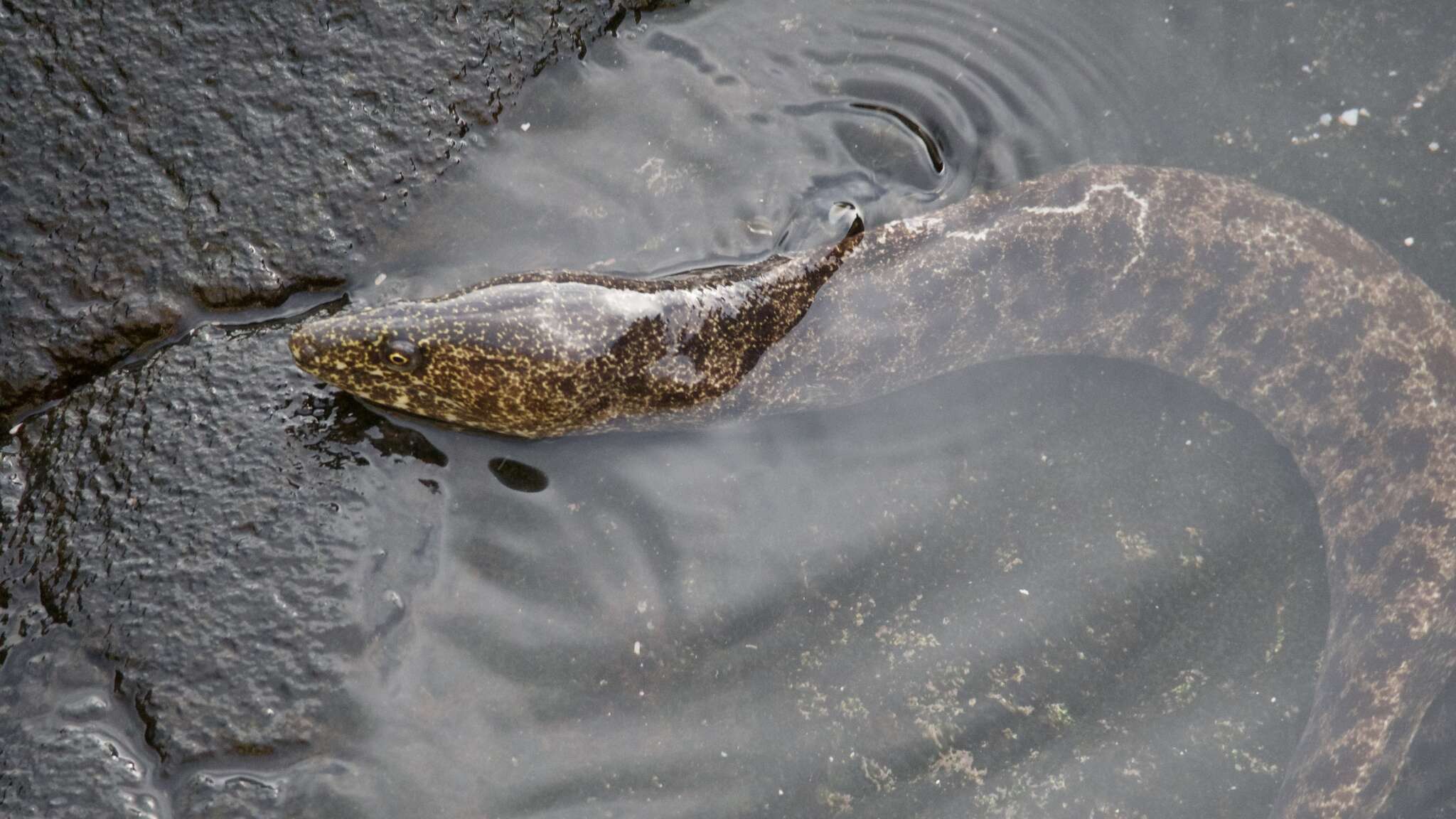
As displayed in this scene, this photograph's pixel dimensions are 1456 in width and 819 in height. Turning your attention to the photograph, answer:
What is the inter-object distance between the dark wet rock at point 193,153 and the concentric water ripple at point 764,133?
0.35 metres

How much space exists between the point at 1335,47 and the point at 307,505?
6.22 m

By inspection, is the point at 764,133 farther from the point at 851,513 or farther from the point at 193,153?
the point at 193,153

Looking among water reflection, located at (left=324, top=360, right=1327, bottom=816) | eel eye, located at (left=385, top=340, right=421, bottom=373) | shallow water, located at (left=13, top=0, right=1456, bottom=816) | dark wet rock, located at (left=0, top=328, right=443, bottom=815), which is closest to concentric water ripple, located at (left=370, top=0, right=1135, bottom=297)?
shallow water, located at (left=13, top=0, right=1456, bottom=816)

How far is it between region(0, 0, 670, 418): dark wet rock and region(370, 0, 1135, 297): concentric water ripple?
35 centimetres

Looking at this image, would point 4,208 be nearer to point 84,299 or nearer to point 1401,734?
point 84,299

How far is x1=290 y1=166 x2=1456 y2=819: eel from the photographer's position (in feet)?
15.4

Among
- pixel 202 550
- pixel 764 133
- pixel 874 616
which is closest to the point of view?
pixel 202 550

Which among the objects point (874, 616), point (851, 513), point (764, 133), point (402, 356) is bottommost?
point (874, 616)

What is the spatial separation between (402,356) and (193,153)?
1.44 metres

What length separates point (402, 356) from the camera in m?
4.28

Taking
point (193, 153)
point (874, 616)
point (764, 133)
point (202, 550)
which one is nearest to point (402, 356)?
point (202, 550)

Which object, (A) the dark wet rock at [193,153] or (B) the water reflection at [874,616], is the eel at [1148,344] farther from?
(A) the dark wet rock at [193,153]

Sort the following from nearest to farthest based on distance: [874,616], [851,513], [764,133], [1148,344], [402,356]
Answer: [402,356], [874,616], [851,513], [764,133], [1148,344]

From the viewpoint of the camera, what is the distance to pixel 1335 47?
221 inches
